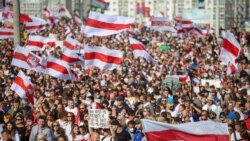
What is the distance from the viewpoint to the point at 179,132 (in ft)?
30.3

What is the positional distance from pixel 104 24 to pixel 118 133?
9.24 meters

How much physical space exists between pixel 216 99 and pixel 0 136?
5.96 m

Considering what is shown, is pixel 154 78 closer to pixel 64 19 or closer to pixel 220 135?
pixel 220 135

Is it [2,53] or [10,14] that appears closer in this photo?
[2,53]

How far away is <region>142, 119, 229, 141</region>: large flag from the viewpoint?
9.20 m

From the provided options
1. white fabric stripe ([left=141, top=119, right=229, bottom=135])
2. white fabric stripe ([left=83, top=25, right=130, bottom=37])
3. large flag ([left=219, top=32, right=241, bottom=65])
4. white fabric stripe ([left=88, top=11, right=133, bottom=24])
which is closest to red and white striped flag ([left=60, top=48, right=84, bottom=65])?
white fabric stripe ([left=83, top=25, right=130, bottom=37])

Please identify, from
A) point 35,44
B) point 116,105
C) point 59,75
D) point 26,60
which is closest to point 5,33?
point 35,44

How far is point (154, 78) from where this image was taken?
918 inches

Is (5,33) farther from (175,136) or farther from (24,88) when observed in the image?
(175,136)

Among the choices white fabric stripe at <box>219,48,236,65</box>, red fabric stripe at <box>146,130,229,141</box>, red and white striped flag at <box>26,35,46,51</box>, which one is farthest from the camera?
red and white striped flag at <box>26,35,46,51</box>

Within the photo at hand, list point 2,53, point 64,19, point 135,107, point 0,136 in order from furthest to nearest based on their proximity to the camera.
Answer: point 64,19, point 2,53, point 135,107, point 0,136

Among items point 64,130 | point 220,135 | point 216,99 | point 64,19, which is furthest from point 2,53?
point 64,19

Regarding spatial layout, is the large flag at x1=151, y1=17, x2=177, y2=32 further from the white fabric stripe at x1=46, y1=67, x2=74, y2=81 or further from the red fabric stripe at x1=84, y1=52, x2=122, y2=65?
the white fabric stripe at x1=46, y1=67, x2=74, y2=81

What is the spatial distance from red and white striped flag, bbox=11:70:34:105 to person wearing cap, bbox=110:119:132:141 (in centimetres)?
440
